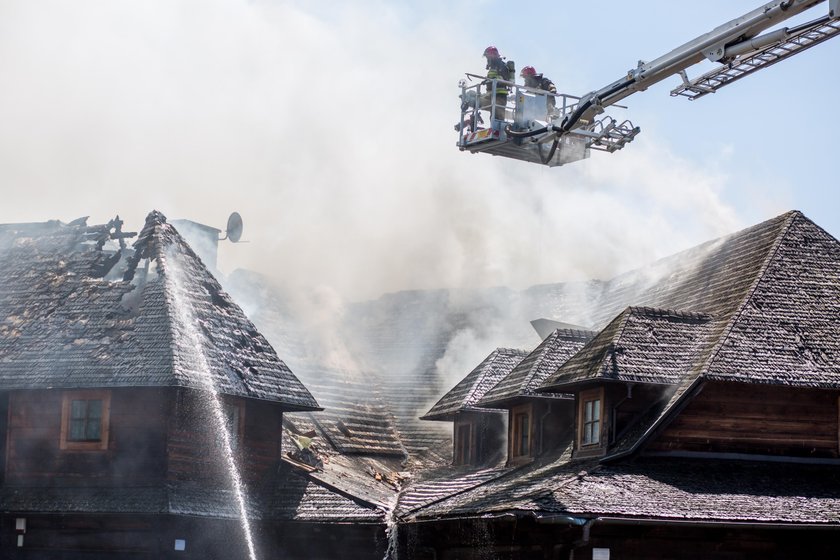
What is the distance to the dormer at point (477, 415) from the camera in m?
34.4

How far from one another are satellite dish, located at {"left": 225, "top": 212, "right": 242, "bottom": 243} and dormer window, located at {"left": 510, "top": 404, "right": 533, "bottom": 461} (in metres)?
12.2

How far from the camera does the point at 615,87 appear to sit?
83.1ft

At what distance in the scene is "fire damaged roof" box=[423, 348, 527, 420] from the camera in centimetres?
3447

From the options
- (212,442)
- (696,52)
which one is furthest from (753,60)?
(212,442)

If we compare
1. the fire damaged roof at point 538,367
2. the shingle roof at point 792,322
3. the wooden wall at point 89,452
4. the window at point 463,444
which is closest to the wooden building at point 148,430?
the wooden wall at point 89,452

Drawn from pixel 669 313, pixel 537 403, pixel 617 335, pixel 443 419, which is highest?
pixel 669 313

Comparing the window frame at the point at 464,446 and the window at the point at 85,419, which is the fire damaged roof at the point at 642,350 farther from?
the window at the point at 85,419

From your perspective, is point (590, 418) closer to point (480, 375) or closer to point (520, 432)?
point (520, 432)

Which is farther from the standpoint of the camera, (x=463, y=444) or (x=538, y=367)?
(x=463, y=444)

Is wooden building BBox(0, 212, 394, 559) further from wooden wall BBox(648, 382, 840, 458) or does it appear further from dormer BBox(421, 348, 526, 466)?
wooden wall BBox(648, 382, 840, 458)

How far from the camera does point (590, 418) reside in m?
27.5

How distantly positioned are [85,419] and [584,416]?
10720 millimetres

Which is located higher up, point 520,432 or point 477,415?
point 477,415

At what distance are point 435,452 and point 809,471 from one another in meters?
14.0
